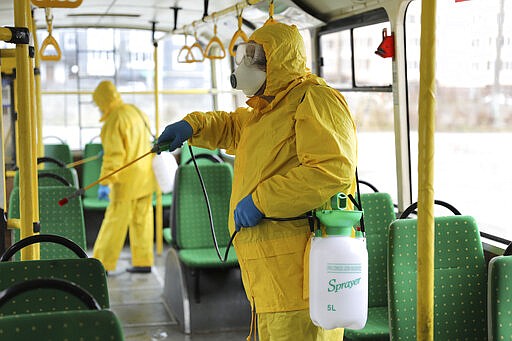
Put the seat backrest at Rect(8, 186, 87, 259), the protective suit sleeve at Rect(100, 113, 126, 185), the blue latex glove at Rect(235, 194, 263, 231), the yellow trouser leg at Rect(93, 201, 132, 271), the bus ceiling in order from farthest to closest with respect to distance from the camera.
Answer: the yellow trouser leg at Rect(93, 201, 132, 271), the protective suit sleeve at Rect(100, 113, 126, 185), the bus ceiling, the seat backrest at Rect(8, 186, 87, 259), the blue latex glove at Rect(235, 194, 263, 231)

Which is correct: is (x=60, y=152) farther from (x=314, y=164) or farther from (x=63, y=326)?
(x=63, y=326)

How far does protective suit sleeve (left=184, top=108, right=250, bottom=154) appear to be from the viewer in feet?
11.8

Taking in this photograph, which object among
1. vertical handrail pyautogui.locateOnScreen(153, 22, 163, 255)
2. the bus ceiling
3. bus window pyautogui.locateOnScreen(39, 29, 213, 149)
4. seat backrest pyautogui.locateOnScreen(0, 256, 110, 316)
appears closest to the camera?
seat backrest pyautogui.locateOnScreen(0, 256, 110, 316)

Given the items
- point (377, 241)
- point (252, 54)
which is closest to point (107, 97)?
point (377, 241)

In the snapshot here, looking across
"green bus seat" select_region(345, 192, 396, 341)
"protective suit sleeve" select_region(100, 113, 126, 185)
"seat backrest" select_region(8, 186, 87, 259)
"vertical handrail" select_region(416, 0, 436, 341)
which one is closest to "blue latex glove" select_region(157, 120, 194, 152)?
"green bus seat" select_region(345, 192, 396, 341)

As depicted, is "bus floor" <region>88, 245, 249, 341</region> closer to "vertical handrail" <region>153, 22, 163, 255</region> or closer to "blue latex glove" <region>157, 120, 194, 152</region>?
"vertical handrail" <region>153, 22, 163, 255</region>

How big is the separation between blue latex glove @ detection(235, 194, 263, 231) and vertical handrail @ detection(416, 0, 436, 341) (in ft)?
2.77

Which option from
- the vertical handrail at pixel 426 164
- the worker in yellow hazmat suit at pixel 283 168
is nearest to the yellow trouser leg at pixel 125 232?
the worker in yellow hazmat suit at pixel 283 168

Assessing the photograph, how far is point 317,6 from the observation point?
226 inches

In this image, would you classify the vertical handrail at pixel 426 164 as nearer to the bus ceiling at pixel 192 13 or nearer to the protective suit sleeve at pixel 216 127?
the protective suit sleeve at pixel 216 127

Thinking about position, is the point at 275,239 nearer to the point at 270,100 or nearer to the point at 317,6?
the point at 270,100

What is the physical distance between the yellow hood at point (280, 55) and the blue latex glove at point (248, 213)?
45 centimetres

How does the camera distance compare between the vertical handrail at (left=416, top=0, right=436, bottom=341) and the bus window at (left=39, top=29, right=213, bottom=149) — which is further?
the bus window at (left=39, top=29, right=213, bottom=149)

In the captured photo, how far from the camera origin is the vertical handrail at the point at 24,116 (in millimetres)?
3195
